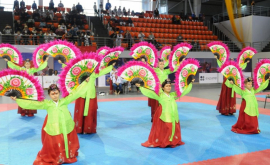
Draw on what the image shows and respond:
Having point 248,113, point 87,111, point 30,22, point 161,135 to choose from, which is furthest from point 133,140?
point 30,22

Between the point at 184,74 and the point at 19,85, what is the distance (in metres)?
2.70

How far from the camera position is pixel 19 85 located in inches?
143

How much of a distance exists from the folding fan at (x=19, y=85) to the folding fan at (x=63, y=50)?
93.0 inches

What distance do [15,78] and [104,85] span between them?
11663 mm

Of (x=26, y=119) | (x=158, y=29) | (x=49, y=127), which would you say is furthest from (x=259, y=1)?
(x=49, y=127)

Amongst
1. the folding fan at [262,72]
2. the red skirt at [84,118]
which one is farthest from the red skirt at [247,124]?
the red skirt at [84,118]

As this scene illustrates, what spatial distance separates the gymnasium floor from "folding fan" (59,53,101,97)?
113cm

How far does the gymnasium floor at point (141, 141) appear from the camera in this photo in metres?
4.10

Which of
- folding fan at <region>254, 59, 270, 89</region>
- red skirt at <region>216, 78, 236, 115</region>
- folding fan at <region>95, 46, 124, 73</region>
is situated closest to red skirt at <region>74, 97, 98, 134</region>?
folding fan at <region>95, 46, 124, 73</region>

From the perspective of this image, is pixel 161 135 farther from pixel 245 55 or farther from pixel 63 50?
pixel 245 55

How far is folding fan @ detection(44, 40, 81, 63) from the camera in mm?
6070

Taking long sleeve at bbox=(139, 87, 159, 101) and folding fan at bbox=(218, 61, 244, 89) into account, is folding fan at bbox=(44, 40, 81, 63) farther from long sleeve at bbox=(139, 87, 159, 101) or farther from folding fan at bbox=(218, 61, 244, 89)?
folding fan at bbox=(218, 61, 244, 89)

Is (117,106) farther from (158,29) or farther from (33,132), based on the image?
(158,29)

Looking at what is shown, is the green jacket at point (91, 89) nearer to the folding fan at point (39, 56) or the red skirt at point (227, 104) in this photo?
the folding fan at point (39, 56)
